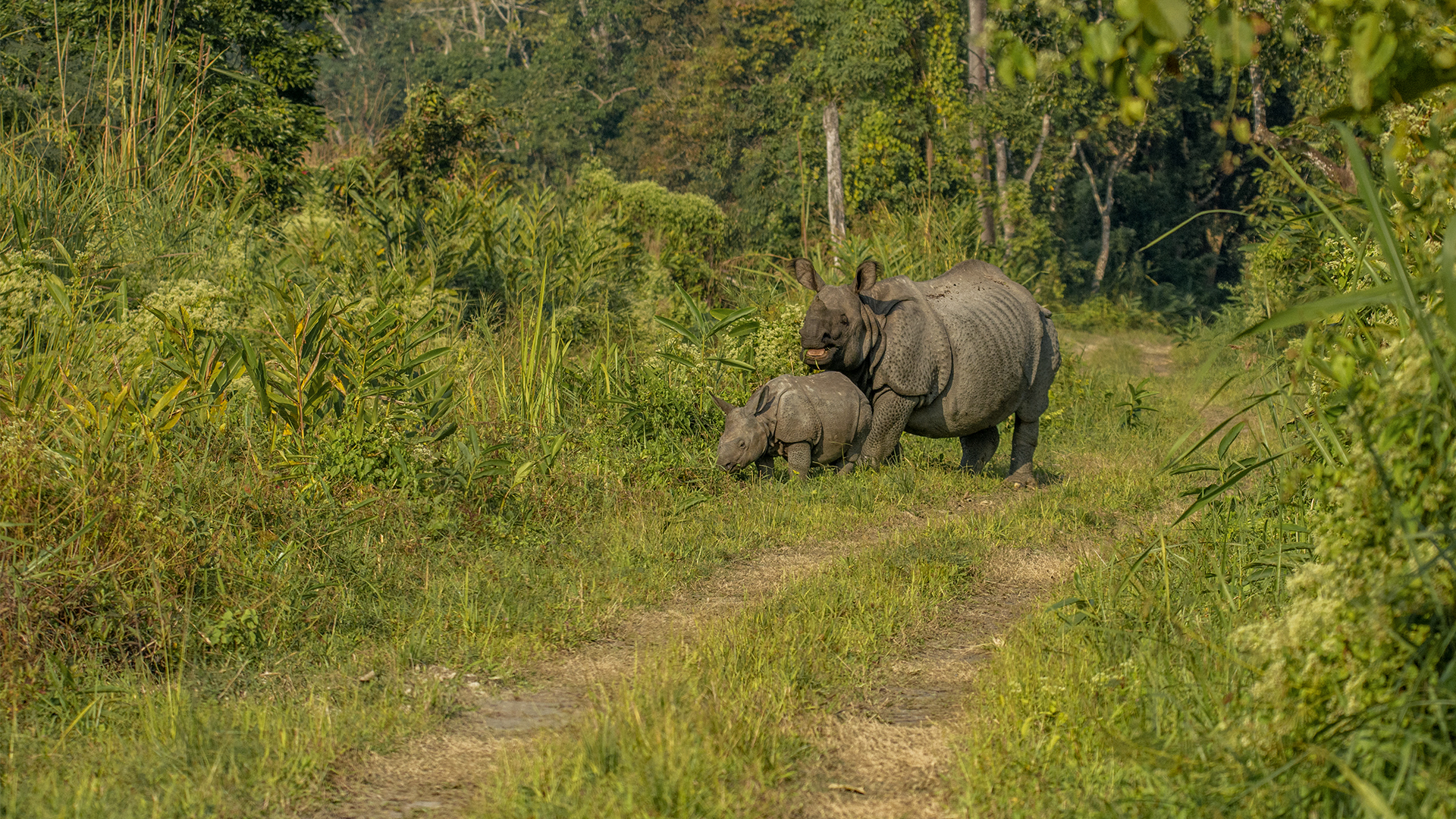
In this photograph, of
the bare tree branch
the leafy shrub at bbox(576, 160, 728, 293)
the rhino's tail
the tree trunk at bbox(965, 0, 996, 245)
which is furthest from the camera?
the bare tree branch

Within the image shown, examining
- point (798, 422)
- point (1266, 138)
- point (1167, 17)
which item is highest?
point (1167, 17)

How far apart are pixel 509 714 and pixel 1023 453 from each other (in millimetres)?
4892

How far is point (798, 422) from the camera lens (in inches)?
284

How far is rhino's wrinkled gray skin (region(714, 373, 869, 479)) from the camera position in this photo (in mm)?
7242

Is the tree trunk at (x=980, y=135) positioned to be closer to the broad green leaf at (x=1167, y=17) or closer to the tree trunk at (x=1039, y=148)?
the tree trunk at (x=1039, y=148)

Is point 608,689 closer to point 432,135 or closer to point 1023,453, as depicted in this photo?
point 1023,453

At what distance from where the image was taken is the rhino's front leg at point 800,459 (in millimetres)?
7270

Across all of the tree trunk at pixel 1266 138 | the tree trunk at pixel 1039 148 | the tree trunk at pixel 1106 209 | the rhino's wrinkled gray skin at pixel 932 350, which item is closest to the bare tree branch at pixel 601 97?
the tree trunk at pixel 1106 209

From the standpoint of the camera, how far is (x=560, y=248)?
37.4 ft

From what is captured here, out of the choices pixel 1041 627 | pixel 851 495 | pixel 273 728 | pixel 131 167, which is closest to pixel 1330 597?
pixel 1041 627

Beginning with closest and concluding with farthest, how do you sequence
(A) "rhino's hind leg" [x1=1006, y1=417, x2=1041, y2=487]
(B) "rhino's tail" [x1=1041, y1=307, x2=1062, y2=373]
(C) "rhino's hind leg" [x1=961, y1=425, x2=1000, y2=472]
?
(B) "rhino's tail" [x1=1041, y1=307, x2=1062, y2=373]
(A) "rhino's hind leg" [x1=1006, y1=417, x2=1041, y2=487]
(C) "rhino's hind leg" [x1=961, y1=425, x2=1000, y2=472]

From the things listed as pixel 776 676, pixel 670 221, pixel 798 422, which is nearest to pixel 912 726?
pixel 776 676

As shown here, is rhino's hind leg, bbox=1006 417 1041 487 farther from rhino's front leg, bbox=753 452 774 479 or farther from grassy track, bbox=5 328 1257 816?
rhino's front leg, bbox=753 452 774 479

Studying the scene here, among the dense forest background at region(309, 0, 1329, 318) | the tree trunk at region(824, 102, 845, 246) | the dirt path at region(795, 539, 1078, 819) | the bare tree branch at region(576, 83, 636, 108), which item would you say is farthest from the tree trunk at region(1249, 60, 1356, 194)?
the bare tree branch at region(576, 83, 636, 108)
